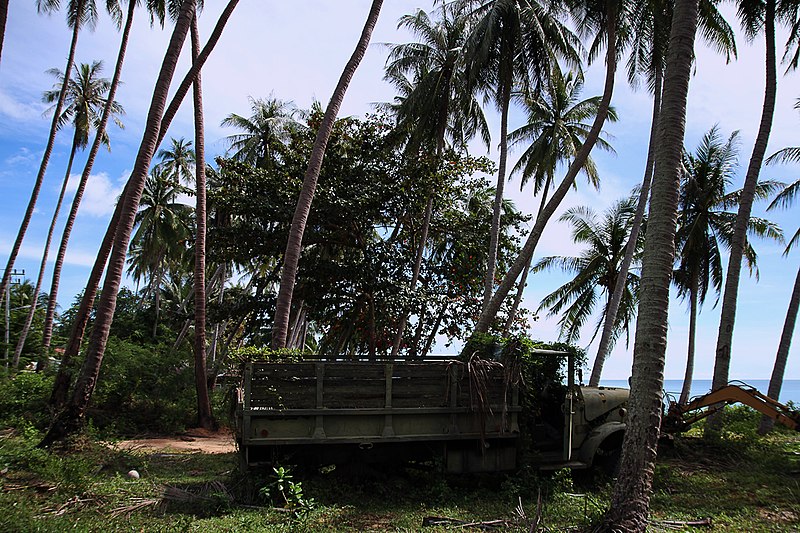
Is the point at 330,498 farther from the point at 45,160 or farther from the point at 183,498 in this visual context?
the point at 45,160

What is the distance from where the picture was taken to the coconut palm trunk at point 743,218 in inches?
559

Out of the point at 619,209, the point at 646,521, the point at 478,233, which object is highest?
the point at 619,209

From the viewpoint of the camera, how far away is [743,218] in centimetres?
1448

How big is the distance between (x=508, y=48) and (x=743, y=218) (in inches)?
312

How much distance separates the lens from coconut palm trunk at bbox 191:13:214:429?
51.6 feet

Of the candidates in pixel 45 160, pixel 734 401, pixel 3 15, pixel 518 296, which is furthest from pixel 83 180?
pixel 734 401

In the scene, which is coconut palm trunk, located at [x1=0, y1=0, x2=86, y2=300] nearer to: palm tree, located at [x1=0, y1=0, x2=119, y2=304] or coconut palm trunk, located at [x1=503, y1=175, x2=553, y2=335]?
palm tree, located at [x1=0, y1=0, x2=119, y2=304]

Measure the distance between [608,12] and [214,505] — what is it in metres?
14.3

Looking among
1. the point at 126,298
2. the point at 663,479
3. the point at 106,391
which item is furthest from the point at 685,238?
the point at 126,298

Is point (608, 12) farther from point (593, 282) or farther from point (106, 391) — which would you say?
point (106, 391)

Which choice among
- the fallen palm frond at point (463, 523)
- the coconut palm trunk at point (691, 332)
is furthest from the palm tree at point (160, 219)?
the fallen palm frond at point (463, 523)

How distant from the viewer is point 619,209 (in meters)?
A: 25.9

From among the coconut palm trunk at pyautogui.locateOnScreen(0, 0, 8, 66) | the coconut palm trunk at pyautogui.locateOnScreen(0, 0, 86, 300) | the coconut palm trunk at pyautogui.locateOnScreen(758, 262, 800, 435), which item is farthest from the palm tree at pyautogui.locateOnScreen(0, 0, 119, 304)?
the coconut palm trunk at pyautogui.locateOnScreen(758, 262, 800, 435)

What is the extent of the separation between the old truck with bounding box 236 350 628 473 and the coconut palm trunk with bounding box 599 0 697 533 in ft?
8.02
